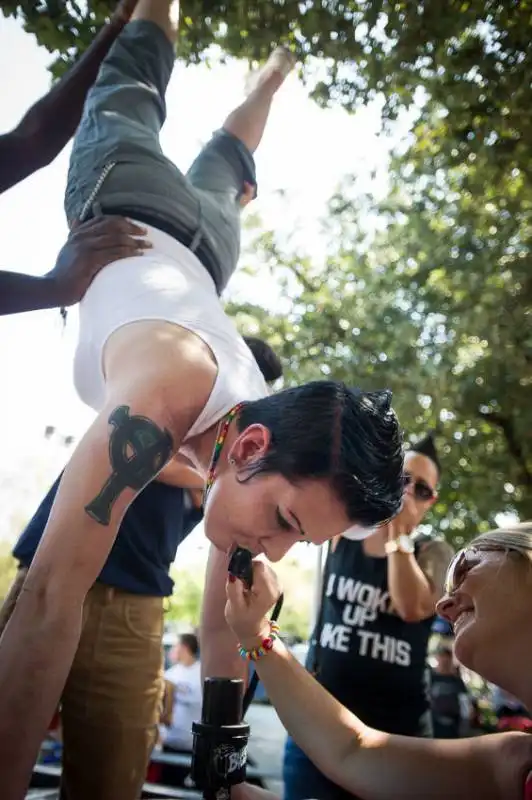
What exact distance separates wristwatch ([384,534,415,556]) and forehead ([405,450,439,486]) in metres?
0.40

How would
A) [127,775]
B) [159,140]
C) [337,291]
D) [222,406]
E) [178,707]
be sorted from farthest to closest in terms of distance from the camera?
[337,291], [178,707], [159,140], [127,775], [222,406]

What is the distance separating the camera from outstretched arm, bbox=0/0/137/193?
6.58 feet

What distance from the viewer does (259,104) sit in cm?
251

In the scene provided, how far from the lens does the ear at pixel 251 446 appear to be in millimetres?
1375

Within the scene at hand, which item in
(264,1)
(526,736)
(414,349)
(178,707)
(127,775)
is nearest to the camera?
(526,736)

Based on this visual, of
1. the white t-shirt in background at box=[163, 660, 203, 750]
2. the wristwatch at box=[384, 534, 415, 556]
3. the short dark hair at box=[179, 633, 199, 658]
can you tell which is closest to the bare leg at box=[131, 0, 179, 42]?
the wristwatch at box=[384, 534, 415, 556]

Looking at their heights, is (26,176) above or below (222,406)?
above

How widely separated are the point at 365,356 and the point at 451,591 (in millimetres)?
5012

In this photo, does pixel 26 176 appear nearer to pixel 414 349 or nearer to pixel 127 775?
pixel 127 775

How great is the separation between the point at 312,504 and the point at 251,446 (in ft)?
0.62

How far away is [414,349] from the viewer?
19.2ft

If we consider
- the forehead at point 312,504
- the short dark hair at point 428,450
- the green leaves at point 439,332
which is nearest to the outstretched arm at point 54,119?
the forehead at point 312,504

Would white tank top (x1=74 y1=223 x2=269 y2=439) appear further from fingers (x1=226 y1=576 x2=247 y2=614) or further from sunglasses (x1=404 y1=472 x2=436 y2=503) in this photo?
sunglasses (x1=404 y1=472 x2=436 y2=503)

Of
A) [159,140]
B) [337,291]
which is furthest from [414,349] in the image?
[159,140]
